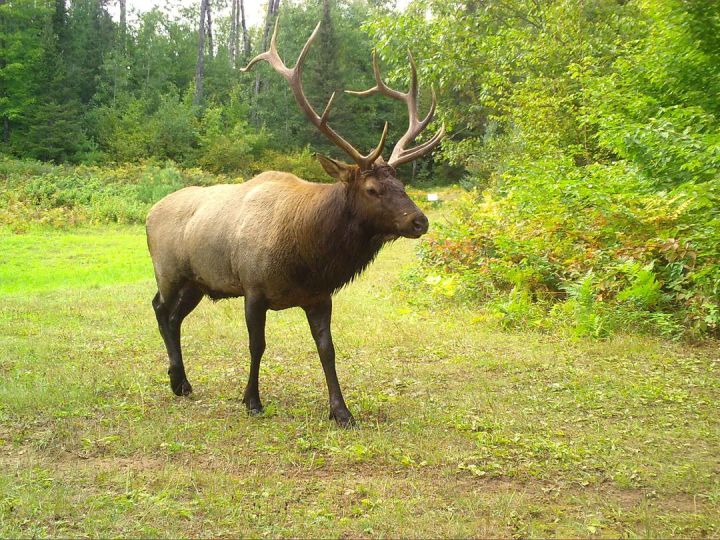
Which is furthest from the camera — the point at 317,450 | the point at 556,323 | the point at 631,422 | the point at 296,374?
the point at 556,323

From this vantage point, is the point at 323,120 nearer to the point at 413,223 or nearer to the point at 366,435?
the point at 413,223

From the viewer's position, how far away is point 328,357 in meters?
5.79

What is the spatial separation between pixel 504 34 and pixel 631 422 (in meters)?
12.7

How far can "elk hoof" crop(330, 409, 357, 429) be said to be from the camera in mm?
5477

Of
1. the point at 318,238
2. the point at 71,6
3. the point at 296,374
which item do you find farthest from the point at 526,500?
the point at 71,6

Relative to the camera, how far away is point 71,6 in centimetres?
4059

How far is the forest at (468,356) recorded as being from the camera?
3.97m

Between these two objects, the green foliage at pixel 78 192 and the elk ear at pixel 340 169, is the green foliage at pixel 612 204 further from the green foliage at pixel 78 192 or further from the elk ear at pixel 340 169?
the green foliage at pixel 78 192

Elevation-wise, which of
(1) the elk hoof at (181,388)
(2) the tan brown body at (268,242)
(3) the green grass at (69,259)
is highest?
(2) the tan brown body at (268,242)

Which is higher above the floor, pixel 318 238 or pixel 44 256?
pixel 318 238

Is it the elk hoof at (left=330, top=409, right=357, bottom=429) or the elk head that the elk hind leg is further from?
the elk head

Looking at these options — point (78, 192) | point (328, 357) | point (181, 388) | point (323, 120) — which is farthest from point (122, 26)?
point (328, 357)

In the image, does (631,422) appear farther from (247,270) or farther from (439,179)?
(439,179)

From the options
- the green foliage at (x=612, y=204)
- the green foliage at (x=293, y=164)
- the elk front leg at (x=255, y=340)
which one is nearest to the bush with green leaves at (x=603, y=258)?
the green foliage at (x=612, y=204)
